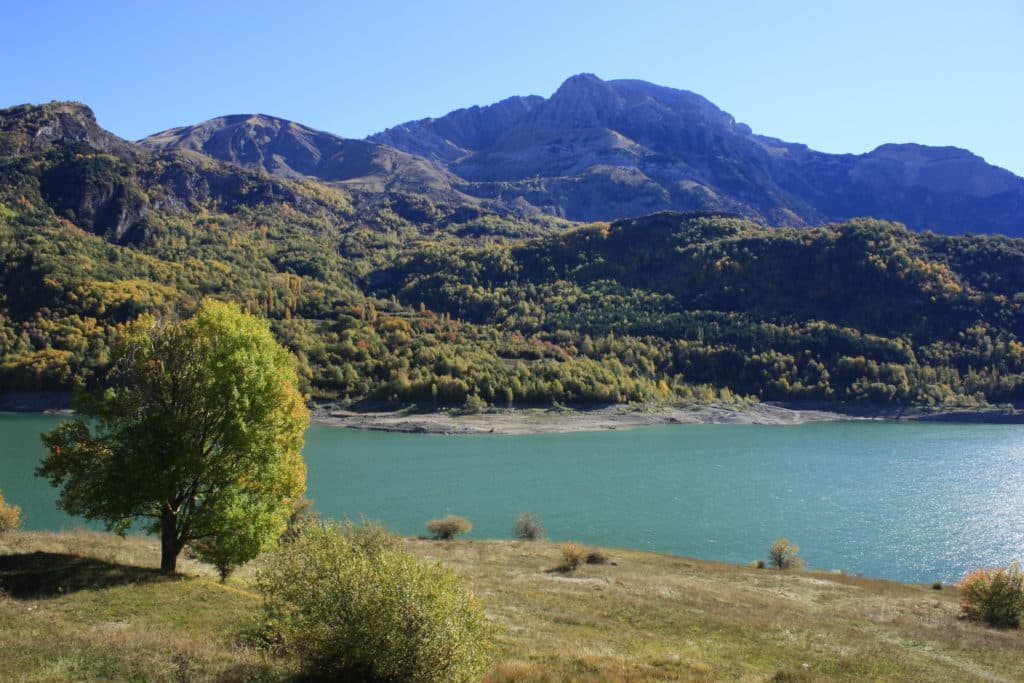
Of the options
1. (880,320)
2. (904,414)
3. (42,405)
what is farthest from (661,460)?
(880,320)

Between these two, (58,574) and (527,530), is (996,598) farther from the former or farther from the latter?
(58,574)

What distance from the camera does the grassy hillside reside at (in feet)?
40.2

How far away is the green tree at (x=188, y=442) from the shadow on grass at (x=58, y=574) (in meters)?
1.14

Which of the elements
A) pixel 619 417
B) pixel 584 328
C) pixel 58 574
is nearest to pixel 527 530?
pixel 58 574

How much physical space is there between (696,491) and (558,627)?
50.5 m

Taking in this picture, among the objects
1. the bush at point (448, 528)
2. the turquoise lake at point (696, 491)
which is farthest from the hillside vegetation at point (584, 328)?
the bush at point (448, 528)

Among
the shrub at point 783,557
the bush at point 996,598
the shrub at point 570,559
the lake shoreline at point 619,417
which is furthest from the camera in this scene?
the lake shoreline at point 619,417

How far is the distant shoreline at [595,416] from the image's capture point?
11431 cm

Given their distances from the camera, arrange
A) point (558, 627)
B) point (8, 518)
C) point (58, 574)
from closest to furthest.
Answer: point (58, 574)
point (558, 627)
point (8, 518)

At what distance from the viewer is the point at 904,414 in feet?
458

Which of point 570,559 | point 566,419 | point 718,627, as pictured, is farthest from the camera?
point 566,419

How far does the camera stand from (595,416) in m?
126

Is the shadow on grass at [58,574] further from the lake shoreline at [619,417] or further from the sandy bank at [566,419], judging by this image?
the sandy bank at [566,419]

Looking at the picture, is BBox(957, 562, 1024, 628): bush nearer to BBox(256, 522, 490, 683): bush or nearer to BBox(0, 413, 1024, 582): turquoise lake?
BBox(0, 413, 1024, 582): turquoise lake
